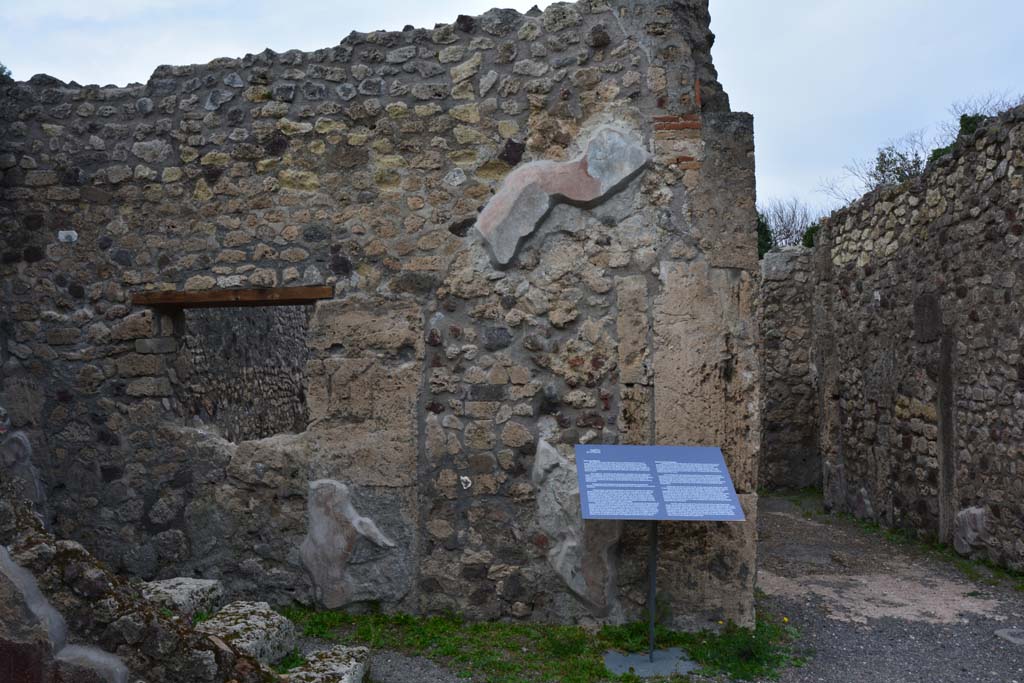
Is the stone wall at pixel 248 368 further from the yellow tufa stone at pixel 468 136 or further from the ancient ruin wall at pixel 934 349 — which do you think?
the ancient ruin wall at pixel 934 349

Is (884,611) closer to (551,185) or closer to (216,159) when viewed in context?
(551,185)

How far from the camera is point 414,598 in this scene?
183 inches

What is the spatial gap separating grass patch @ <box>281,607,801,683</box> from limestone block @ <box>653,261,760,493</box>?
765 millimetres

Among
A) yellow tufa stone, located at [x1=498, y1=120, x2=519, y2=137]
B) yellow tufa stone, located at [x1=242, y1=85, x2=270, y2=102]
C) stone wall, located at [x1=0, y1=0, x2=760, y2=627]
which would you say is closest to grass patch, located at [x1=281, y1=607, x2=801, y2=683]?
stone wall, located at [x1=0, y1=0, x2=760, y2=627]

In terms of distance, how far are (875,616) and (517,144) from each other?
327 cm

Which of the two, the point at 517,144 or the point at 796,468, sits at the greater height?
the point at 517,144

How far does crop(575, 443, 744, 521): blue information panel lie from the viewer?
12.7 ft

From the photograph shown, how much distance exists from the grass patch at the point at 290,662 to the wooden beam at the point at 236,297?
1.80 m

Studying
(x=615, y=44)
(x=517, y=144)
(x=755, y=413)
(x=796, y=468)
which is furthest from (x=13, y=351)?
(x=796, y=468)

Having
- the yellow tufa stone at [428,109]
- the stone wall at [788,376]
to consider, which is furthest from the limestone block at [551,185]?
the stone wall at [788,376]

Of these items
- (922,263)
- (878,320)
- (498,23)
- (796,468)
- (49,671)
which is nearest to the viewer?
(49,671)

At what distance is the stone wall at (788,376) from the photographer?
10023 mm

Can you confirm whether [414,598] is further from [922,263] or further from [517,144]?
[922,263]

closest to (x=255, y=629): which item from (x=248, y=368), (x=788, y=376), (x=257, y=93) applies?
(x=257, y=93)
